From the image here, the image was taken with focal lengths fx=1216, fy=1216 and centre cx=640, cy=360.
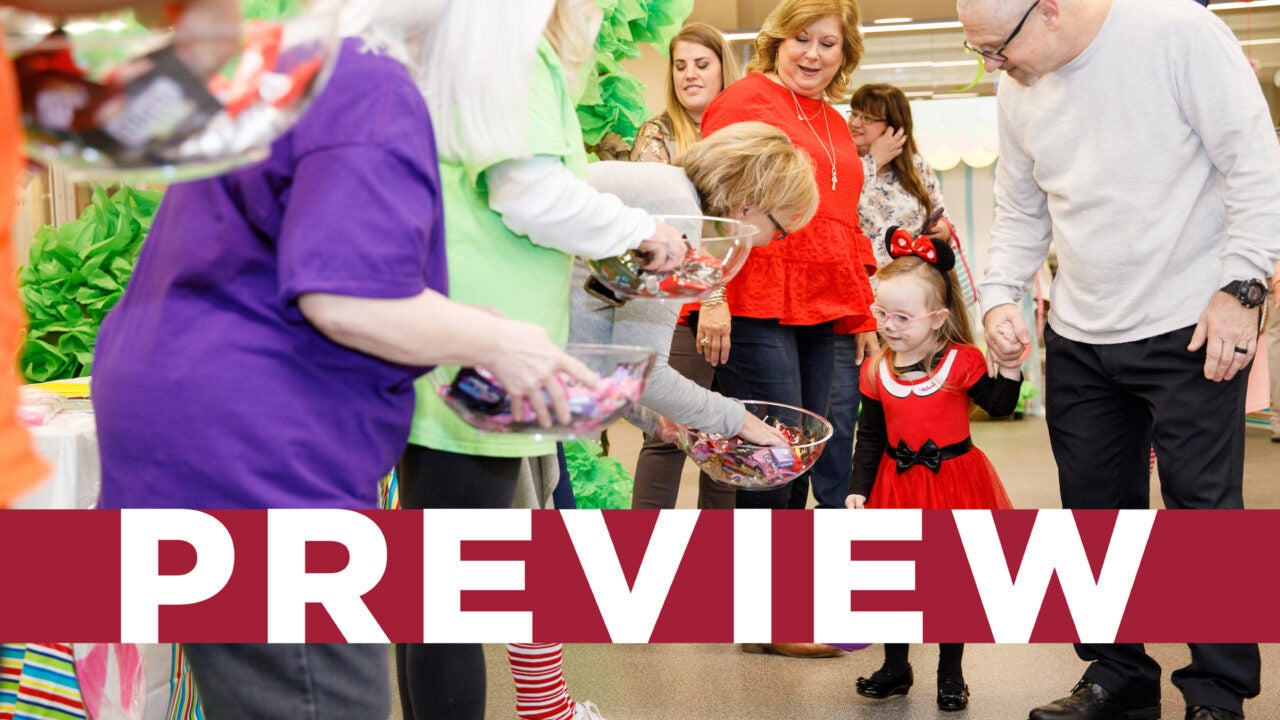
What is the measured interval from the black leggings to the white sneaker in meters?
0.63

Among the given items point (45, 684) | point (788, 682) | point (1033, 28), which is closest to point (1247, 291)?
point (1033, 28)

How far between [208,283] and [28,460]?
0.25 meters

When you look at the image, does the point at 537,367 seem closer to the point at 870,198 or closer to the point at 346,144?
the point at 346,144

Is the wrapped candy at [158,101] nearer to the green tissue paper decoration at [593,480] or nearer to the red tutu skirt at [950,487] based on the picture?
the red tutu skirt at [950,487]

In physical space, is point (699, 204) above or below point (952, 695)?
above

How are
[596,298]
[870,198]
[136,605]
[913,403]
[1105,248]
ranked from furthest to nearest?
→ [870,198] < [913,403] < [1105,248] < [596,298] < [136,605]

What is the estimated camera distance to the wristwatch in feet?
6.31

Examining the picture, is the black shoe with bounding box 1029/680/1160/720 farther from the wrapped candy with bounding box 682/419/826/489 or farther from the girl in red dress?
the wrapped candy with bounding box 682/419/826/489

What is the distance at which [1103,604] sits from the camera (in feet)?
5.86

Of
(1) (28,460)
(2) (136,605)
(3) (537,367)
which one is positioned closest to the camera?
(1) (28,460)

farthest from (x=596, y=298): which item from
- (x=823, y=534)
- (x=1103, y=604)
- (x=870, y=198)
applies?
(x=870, y=198)

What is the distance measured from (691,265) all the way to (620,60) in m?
2.03

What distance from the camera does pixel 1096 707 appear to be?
7.27 ft

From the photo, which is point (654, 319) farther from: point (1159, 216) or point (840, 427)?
point (840, 427)
